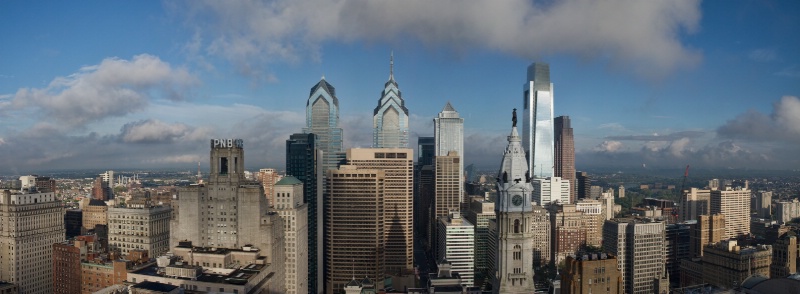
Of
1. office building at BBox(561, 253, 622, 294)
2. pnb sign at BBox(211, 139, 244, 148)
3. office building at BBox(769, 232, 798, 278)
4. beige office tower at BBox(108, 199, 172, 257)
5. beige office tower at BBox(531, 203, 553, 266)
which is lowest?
beige office tower at BBox(531, 203, 553, 266)

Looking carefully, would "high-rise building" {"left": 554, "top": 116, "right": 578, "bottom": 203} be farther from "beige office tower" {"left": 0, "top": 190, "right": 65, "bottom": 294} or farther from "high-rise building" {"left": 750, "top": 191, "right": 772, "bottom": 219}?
"beige office tower" {"left": 0, "top": 190, "right": 65, "bottom": 294}

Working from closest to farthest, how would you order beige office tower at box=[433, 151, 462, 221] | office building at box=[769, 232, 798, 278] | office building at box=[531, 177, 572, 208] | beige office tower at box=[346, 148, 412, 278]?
1. office building at box=[769, 232, 798, 278]
2. beige office tower at box=[346, 148, 412, 278]
3. beige office tower at box=[433, 151, 462, 221]
4. office building at box=[531, 177, 572, 208]

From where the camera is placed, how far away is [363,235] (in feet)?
277

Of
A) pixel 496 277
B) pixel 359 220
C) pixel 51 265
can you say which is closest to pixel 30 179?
pixel 51 265

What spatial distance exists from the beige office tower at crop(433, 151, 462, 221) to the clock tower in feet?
247

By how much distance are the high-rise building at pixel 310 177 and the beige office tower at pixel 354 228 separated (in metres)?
2.15

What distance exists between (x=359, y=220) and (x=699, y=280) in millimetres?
46772

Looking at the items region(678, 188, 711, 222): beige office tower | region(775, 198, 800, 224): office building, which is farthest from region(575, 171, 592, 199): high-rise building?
region(775, 198, 800, 224): office building

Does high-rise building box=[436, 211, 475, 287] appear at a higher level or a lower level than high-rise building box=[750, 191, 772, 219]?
lower

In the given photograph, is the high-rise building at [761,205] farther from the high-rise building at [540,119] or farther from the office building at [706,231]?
the high-rise building at [540,119]

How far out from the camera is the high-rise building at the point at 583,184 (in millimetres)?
144375

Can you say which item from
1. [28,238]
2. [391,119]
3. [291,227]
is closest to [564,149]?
[391,119]

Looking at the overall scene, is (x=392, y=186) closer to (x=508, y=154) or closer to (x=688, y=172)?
(x=688, y=172)

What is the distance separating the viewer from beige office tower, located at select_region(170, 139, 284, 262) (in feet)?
172
